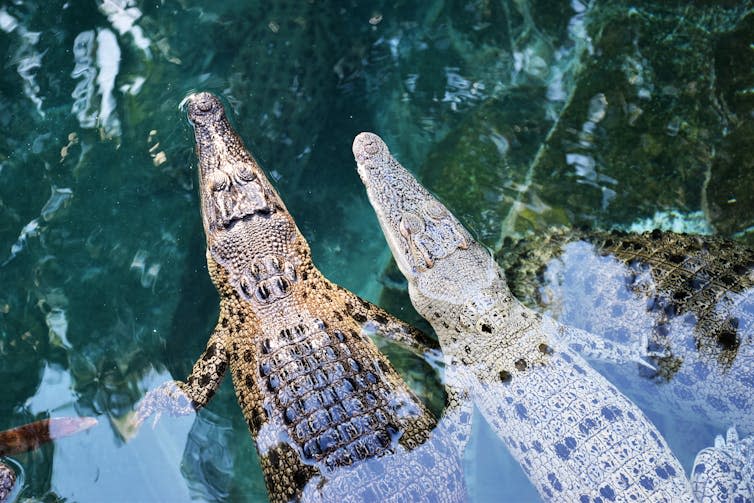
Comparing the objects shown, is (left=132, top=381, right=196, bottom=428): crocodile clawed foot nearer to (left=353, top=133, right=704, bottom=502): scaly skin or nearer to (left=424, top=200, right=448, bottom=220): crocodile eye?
(left=353, top=133, right=704, bottom=502): scaly skin

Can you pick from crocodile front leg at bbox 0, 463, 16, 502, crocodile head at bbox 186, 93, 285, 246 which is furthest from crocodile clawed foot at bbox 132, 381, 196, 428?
crocodile head at bbox 186, 93, 285, 246

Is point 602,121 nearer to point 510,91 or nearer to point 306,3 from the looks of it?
point 510,91

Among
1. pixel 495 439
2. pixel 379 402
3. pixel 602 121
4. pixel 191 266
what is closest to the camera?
pixel 379 402

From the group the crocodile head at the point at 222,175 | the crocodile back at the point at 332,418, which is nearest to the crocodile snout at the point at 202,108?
the crocodile head at the point at 222,175

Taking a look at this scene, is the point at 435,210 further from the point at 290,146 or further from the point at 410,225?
the point at 290,146

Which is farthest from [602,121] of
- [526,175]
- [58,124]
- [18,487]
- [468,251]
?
[18,487]

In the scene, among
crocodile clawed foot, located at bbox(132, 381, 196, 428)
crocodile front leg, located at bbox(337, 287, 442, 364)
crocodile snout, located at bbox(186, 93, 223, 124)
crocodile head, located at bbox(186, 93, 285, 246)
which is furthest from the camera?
crocodile snout, located at bbox(186, 93, 223, 124)

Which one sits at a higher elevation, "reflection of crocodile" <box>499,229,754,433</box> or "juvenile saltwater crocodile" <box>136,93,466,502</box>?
"reflection of crocodile" <box>499,229,754,433</box>
